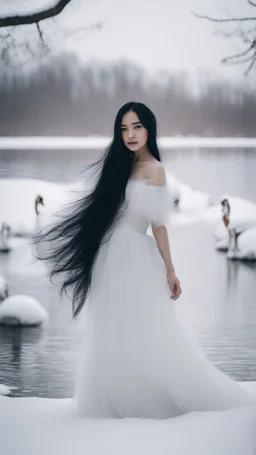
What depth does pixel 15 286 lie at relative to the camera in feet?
11.6

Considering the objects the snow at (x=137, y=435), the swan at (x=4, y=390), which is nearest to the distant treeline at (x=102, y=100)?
the swan at (x=4, y=390)

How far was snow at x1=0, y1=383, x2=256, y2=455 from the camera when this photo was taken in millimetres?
2533

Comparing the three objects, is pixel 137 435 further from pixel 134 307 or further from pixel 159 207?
pixel 159 207

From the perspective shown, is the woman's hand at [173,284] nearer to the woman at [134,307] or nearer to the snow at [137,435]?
the woman at [134,307]

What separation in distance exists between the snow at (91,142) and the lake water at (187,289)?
42 millimetres

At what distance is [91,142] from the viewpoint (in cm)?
361

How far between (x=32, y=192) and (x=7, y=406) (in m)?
1.23

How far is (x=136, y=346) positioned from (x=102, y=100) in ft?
5.24

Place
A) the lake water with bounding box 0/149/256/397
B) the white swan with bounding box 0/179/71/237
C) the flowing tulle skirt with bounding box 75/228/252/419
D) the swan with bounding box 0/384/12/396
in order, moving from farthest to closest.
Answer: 1. the white swan with bounding box 0/179/71/237
2. the lake water with bounding box 0/149/256/397
3. the swan with bounding box 0/384/12/396
4. the flowing tulle skirt with bounding box 75/228/252/419

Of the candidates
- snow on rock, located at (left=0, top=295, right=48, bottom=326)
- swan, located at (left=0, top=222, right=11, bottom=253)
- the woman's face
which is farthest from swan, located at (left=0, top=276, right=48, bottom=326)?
the woman's face

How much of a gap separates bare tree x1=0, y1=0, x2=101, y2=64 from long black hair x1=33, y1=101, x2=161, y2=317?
0.98 meters

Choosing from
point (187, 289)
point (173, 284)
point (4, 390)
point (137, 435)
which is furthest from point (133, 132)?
point (4, 390)

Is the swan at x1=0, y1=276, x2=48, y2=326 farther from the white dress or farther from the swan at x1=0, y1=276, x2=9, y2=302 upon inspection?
the white dress

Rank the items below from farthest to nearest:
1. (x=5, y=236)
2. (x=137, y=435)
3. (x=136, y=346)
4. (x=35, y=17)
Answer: (x=5, y=236)
(x=35, y=17)
(x=136, y=346)
(x=137, y=435)
